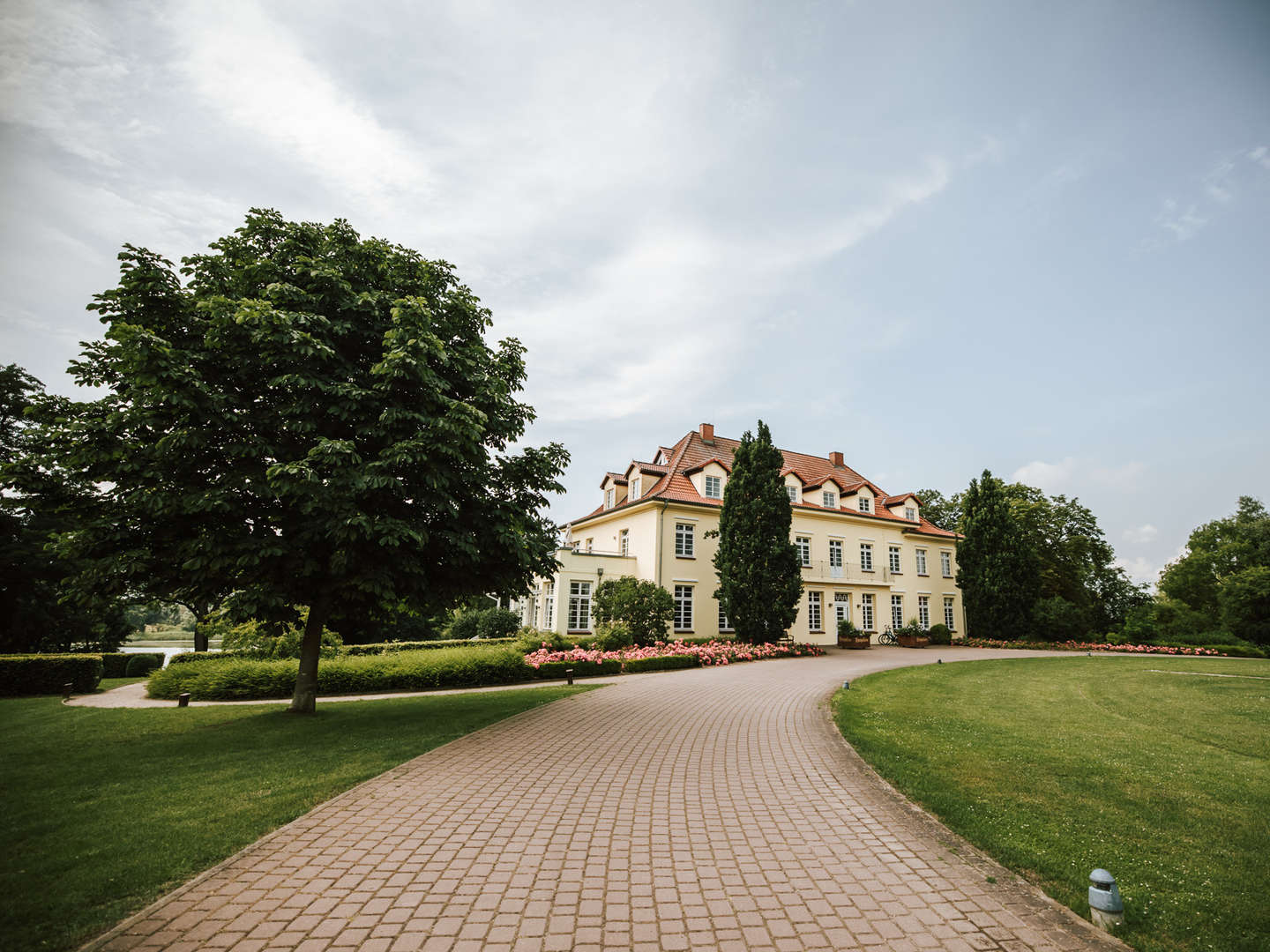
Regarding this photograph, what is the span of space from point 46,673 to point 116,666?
23.8 ft

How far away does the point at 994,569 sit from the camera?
107 feet

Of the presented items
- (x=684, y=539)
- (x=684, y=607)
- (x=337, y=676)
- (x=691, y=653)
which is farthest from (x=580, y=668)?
(x=684, y=539)

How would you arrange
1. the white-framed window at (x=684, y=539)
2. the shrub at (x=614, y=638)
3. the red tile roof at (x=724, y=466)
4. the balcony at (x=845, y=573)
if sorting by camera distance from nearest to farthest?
the shrub at (x=614, y=638), the white-framed window at (x=684, y=539), the red tile roof at (x=724, y=466), the balcony at (x=845, y=573)

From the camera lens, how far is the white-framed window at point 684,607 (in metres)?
27.1

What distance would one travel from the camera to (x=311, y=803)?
575cm

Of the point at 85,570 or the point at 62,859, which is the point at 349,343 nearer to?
the point at 85,570

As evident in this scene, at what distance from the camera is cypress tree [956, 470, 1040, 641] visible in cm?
3241

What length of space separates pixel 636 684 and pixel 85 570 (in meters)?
11.6

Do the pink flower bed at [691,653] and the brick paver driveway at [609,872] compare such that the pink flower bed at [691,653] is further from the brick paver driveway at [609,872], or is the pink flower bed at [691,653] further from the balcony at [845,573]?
the brick paver driveway at [609,872]

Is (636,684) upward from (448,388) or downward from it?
downward

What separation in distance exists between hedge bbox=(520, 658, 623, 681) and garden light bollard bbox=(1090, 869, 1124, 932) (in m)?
14.4

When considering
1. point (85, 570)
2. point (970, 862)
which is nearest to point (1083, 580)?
point (970, 862)

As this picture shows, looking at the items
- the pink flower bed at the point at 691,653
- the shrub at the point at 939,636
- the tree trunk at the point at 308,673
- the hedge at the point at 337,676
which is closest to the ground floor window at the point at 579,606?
the pink flower bed at the point at 691,653

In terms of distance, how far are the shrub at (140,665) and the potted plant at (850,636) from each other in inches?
1264
